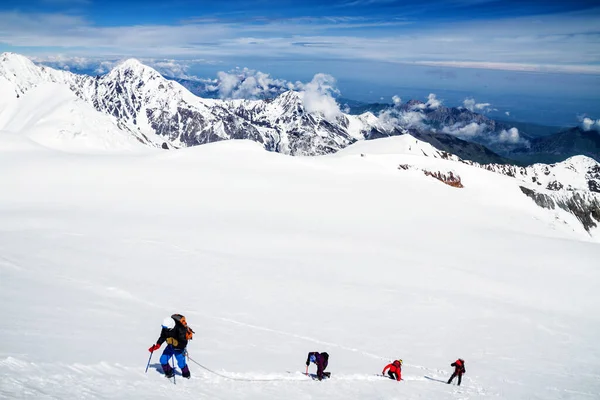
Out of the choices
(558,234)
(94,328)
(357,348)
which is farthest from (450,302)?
(558,234)

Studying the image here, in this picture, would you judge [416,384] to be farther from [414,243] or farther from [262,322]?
[414,243]

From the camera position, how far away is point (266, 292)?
2159 centimetres

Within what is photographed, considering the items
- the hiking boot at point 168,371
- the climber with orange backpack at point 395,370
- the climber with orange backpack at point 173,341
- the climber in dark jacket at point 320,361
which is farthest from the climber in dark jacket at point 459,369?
the hiking boot at point 168,371

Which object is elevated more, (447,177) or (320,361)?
(447,177)

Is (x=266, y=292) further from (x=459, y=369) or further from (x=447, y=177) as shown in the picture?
(x=447, y=177)

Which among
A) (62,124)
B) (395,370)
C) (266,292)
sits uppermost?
(62,124)

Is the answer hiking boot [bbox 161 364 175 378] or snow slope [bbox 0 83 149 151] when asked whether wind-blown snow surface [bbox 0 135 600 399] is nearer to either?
hiking boot [bbox 161 364 175 378]

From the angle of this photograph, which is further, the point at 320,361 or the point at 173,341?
the point at 320,361

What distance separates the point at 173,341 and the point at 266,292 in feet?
33.2

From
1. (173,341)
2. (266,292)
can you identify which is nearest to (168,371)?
(173,341)

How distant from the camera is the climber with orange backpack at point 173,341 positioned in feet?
38.0

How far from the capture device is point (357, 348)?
17219mm

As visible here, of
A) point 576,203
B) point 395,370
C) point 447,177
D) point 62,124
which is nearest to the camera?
point 395,370

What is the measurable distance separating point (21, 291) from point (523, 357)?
70.8 feet
